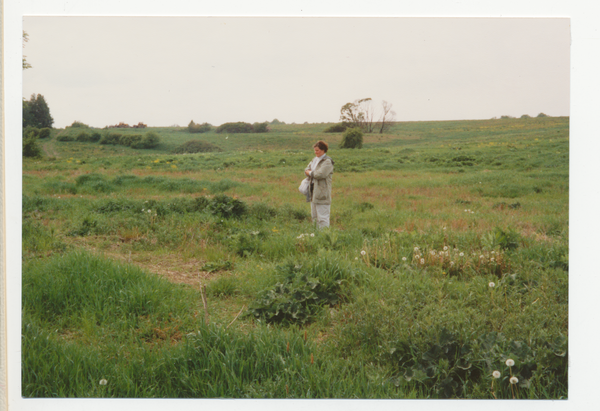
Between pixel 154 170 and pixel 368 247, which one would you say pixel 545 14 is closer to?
pixel 368 247

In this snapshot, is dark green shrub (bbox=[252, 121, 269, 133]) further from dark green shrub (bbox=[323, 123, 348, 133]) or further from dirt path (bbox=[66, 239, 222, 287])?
dirt path (bbox=[66, 239, 222, 287])

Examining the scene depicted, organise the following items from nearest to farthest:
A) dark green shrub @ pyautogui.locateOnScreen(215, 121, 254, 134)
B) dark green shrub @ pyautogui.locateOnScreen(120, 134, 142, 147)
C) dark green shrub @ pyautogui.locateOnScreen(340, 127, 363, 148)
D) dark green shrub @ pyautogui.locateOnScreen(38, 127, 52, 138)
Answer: dark green shrub @ pyautogui.locateOnScreen(38, 127, 52, 138) → dark green shrub @ pyautogui.locateOnScreen(215, 121, 254, 134) → dark green shrub @ pyautogui.locateOnScreen(120, 134, 142, 147) → dark green shrub @ pyautogui.locateOnScreen(340, 127, 363, 148)

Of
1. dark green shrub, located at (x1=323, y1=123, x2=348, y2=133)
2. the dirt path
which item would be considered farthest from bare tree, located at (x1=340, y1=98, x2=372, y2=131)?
the dirt path

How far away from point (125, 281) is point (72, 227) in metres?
3.07

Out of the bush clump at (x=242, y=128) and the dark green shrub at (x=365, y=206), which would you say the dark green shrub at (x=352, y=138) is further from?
the bush clump at (x=242, y=128)

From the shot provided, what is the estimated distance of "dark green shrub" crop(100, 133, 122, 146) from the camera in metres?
8.92

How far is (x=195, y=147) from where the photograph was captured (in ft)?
37.9

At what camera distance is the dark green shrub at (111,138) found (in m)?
8.92

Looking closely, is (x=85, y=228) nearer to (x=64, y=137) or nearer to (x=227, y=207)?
(x=64, y=137)

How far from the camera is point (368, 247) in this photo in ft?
17.3

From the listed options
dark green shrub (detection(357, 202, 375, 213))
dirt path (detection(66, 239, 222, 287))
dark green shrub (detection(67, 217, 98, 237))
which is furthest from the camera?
dark green shrub (detection(357, 202, 375, 213))

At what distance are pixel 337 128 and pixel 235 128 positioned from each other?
A: 98.1 inches

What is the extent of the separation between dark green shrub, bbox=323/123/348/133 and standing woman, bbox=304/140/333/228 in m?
2.17

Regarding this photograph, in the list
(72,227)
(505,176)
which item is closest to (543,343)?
(72,227)
